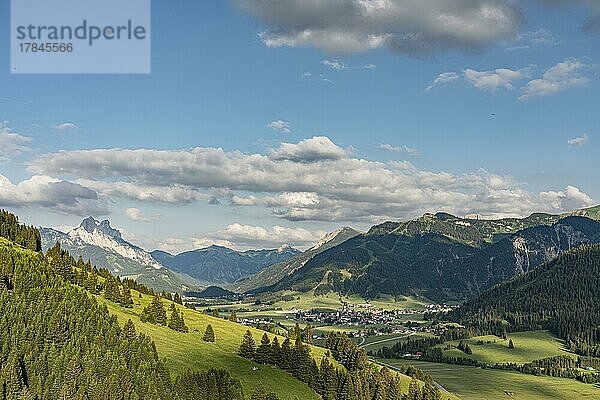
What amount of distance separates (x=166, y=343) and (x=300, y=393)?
38.2 m

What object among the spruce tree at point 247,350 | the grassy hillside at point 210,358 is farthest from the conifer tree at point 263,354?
the grassy hillside at point 210,358

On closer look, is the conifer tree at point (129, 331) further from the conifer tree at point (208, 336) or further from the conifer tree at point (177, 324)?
the conifer tree at point (208, 336)

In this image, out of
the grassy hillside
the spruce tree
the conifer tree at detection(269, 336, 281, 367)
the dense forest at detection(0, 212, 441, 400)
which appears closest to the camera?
the dense forest at detection(0, 212, 441, 400)

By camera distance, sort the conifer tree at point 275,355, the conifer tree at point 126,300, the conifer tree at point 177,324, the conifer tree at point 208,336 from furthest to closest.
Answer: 1. the conifer tree at point 126,300
2. the conifer tree at point 177,324
3. the conifer tree at point 208,336
4. the conifer tree at point 275,355

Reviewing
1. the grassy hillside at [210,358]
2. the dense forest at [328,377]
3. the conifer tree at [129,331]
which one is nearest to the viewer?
the grassy hillside at [210,358]

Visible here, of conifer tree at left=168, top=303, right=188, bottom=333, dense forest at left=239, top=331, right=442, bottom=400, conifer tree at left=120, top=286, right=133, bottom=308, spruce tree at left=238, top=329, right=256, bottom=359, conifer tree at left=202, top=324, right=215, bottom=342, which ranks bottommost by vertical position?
dense forest at left=239, top=331, right=442, bottom=400

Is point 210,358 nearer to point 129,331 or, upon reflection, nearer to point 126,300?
point 129,331

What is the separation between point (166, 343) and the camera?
510 feet

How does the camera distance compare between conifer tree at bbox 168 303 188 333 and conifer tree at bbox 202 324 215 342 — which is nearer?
conifer tree at bbox 202 324 215 342

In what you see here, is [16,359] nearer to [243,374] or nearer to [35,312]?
[35,312]

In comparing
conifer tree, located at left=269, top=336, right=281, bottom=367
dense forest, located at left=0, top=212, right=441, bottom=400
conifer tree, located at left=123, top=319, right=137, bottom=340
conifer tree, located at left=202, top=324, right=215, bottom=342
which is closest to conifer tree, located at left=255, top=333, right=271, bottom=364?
dense forest, located at left=0, top=212, right=441, bottom=400

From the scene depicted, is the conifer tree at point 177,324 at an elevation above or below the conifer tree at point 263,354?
above

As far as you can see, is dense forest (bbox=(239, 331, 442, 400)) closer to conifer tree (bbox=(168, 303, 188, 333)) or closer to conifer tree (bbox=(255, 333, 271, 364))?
conifer tree (bbox=(255, 333, 271, 364))

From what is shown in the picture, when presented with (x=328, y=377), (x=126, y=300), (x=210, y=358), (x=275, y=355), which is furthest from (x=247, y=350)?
(x=126, y=300)
